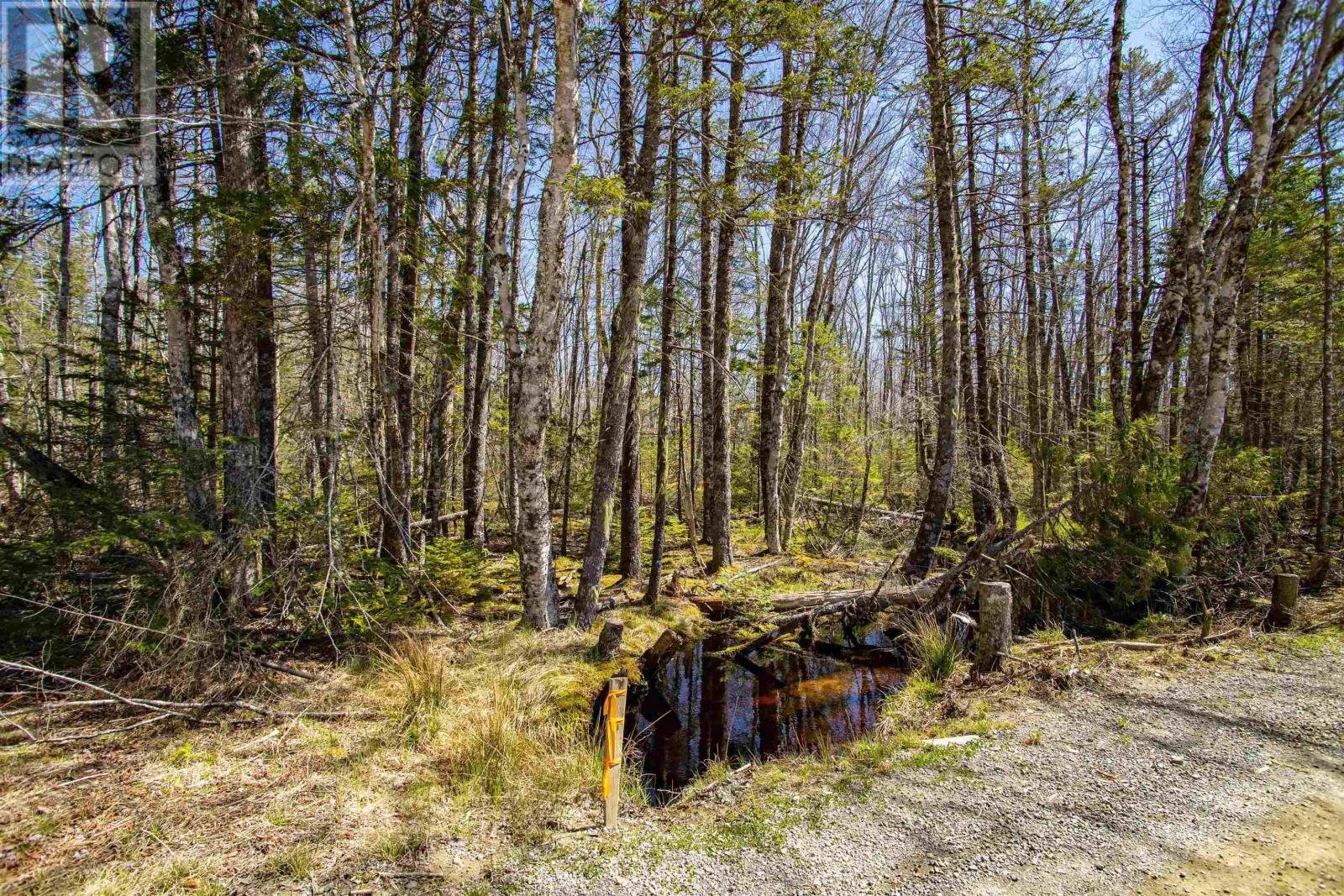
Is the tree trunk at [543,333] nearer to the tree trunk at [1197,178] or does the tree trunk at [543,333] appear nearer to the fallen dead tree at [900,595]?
the fallen dead tree at [900,595]

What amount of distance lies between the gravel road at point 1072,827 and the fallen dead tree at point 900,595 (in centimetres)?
260

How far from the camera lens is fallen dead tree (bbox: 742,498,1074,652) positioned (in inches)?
270

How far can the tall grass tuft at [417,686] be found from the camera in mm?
4461

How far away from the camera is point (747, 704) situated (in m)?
6.65

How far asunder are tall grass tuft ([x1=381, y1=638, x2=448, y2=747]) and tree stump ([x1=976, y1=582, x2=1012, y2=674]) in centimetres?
506

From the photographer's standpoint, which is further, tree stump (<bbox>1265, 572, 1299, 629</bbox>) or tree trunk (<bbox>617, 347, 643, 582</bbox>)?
tree trunk (<bbox>617, 347, 643, 582</bbox>)

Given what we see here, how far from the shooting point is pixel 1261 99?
6.95 meters

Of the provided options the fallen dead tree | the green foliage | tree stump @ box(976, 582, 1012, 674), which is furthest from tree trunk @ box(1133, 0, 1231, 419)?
tree stump @ box(976, 582, 1012, 674)

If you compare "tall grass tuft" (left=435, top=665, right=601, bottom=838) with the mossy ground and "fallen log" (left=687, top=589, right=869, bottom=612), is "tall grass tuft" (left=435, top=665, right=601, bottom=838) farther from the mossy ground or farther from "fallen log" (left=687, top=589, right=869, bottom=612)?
"fallen log" (left=687, top=589, right=869, bottom=612)

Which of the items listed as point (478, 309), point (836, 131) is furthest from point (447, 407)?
point (836, 131)

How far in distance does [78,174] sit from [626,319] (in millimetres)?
5645

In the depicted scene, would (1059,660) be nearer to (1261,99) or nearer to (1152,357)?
(1152,357)

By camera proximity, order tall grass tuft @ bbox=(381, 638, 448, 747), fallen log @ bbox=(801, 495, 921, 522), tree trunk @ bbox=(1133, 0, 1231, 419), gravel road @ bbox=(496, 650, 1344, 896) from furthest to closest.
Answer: fallen log @ bbox=(801, 495, 921, 522)
tree trunk @ bbox=(1133, 0, 1231, 419)
tall grass tuft @ bbox=(381, 638, 448, 747)
gravel road @ bbox=(496, 650, 1344, 896)

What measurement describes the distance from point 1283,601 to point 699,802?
721cm
